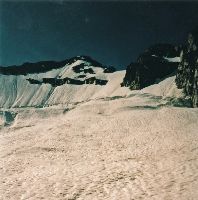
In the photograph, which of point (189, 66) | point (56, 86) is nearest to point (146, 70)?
point (189, 66)

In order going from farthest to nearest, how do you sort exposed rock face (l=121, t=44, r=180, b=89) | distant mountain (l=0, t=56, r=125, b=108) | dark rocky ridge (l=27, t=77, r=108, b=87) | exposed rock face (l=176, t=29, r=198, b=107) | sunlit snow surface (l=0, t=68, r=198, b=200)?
dark rocky ridge (l=27, t=77, r=108, b=87), distant mountain (l=0, t=56, r=125, b=108), exposed rock face (l=121, t=44, r=180, b=89), exposed rock face (l=176, t=29, r=198, b=107), sunlit snow surface (l=0, t=68, r=198, b=200)

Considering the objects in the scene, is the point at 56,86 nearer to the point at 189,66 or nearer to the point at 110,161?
the point at 189,66

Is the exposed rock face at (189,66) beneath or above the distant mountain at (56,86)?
above

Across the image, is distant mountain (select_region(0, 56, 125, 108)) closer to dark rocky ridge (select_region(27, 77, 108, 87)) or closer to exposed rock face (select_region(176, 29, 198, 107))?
dark rocky ridge (select_region(27, 77, 108, 87))

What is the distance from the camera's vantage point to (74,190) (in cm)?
1650

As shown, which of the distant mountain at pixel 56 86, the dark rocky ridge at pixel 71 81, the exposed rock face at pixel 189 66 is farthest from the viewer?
the dark rocky ridge at pixel 71 81

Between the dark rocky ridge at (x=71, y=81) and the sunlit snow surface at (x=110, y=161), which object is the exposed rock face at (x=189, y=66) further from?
the dark rocky ridge at (x=71, y=81)

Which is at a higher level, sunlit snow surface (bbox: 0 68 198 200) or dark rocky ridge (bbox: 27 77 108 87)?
sunlit snow surface (bbox: 0 68 198 200)

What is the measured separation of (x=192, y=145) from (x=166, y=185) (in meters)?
11.0

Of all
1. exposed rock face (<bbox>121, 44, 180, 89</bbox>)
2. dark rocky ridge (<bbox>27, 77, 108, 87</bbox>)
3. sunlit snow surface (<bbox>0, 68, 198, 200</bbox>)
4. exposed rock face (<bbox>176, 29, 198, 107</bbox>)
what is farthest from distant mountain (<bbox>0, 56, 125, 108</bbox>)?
sunlit snow surface (<bbox>0, 68, 198, 200</bbox>)

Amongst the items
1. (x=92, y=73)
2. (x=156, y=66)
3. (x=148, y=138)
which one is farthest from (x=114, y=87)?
(x=148, y=138)

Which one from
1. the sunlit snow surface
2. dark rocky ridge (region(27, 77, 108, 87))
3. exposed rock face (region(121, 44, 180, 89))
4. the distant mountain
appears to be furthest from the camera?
dark rocky ridge (region(27, 77, 108, 87))

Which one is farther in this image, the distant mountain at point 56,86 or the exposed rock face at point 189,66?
the distant mountain at point 56,86

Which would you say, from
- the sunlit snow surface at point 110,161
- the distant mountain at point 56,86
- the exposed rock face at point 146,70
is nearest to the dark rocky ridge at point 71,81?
the distant mountain at point 56,86
